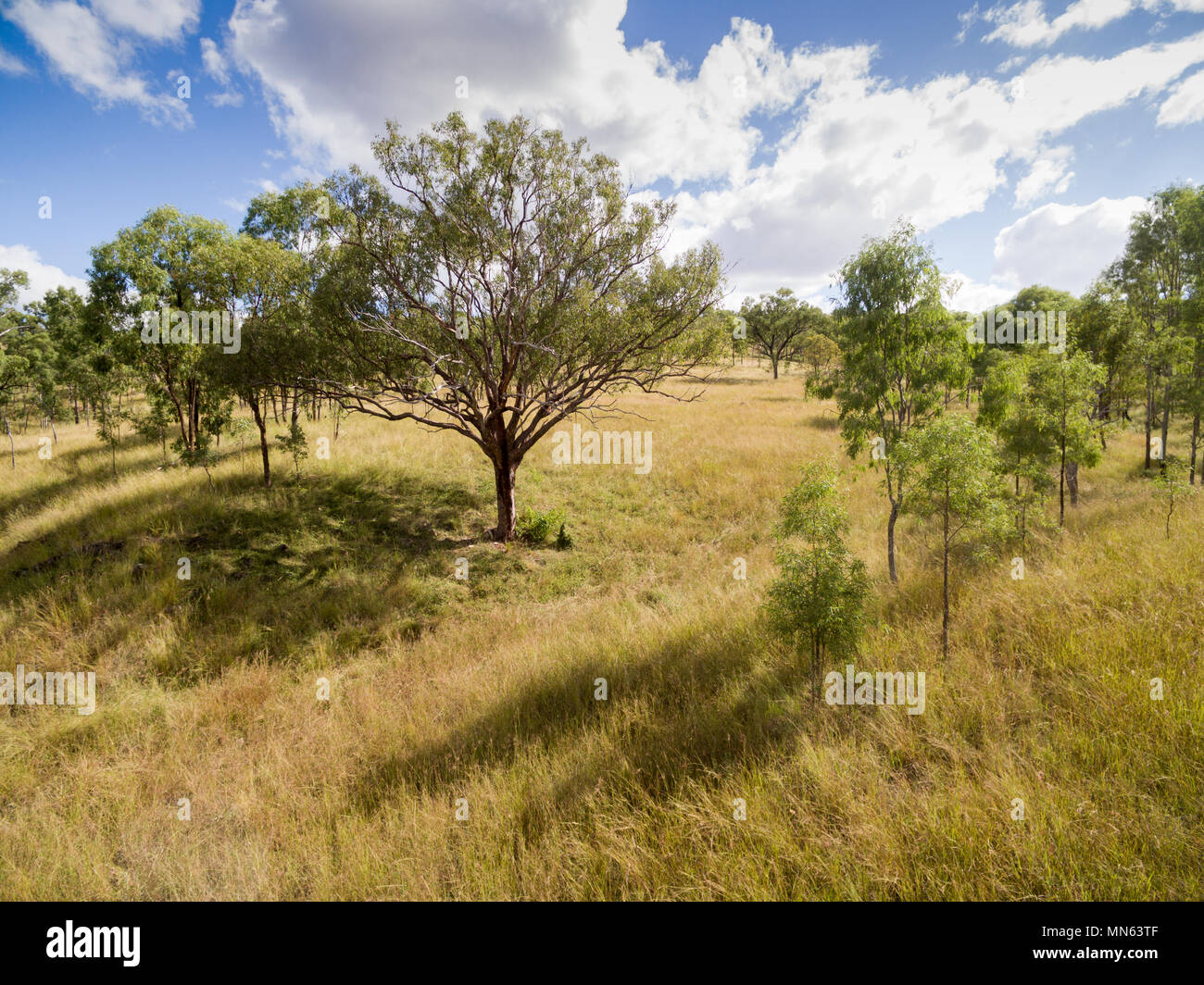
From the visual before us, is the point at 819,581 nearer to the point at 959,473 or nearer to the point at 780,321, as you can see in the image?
the point at 959,473

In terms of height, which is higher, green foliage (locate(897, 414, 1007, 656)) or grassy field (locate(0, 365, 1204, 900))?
green foliage (locate(897, 414, 1007, 656))

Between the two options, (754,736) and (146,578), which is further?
(146,578)

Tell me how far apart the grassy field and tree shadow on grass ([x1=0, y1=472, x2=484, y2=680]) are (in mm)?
82

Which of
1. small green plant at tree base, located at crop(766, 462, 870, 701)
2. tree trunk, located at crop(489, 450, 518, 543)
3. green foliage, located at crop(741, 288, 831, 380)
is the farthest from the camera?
green foliage, located at crop(741, 288, 831, 380)

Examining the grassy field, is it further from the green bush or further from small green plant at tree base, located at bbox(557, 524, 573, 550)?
the green bush

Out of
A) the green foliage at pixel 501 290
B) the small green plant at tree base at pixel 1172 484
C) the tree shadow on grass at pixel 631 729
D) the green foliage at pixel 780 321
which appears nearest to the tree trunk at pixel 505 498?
the green foliage at pixel 501 290

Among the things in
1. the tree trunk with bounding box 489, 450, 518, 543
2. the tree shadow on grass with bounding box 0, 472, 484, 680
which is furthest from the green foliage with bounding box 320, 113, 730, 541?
the tree shadow on grass with bounding box 0, 472, 484, 680

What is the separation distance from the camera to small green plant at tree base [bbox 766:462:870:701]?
5.37 metres

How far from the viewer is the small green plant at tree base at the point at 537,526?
14492 mm

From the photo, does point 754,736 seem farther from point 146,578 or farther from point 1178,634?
point 146,578

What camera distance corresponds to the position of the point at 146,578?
1009cm

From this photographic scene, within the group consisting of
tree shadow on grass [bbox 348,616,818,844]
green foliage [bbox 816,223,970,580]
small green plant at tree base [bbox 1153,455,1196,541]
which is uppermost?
green foliage [bbox 816,223,970,580]
